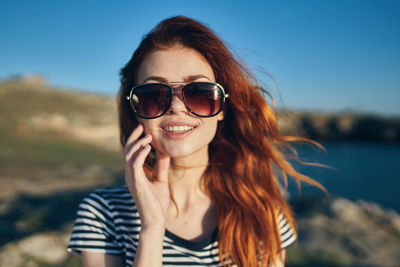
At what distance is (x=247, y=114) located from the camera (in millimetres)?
2160

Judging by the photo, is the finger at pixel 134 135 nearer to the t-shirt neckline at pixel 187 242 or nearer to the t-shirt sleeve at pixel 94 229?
the t-shirt sleeve at pixel 94 229

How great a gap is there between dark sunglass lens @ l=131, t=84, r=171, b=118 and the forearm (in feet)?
2.37

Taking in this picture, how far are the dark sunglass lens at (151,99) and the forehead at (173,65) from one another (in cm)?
8

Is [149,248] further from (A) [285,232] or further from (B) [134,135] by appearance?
(A) [285,232]

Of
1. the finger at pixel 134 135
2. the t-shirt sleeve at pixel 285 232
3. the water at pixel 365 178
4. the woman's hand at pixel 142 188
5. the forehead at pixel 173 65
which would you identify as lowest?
the water at pixel 365 178

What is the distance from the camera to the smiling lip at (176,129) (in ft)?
5.55

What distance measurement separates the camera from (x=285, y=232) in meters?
2.00

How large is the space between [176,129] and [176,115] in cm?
9

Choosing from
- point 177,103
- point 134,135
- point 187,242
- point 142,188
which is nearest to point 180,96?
point 177,103

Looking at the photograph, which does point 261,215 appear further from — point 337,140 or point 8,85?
point 337,140

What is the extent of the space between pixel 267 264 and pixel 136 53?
180 cm

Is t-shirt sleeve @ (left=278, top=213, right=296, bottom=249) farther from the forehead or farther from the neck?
the forehead

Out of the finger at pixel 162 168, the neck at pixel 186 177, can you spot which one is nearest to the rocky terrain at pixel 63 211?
the neck at pixel 186 177

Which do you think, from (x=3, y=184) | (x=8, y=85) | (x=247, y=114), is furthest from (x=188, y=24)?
(x=8, y=85)
